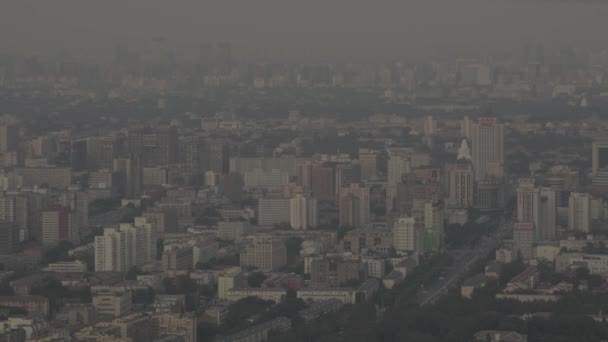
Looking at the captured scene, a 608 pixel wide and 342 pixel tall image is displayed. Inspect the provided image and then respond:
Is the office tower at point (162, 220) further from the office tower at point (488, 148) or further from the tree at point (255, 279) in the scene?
the office tower at point (488, 148)

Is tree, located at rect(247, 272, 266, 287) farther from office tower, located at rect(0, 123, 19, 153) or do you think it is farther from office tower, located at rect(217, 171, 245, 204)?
office tower, located at rect(0, 123, 19, 153)

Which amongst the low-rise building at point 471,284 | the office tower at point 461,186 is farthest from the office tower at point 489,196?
the low-rise building at point 471,284

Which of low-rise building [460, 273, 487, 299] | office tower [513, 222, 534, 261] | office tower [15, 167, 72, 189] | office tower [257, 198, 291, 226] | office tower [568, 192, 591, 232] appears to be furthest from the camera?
office tower [15, 167, 72, 189]

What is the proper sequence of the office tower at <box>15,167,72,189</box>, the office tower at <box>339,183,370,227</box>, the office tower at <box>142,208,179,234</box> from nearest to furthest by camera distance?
the office tower at <box>142,208,179,234</box> < the office tower at <box>339,183,370,227</box> < the office tower at <box>15,167,72,189</box>

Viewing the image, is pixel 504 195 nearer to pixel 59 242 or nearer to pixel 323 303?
pixel 59 242

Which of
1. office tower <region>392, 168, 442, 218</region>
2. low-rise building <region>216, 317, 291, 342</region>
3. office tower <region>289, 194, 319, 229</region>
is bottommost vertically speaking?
low-rise building <region>216, 317, 291, 342</region>

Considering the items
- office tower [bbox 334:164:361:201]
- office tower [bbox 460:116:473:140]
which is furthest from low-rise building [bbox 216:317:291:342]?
office tower [bbox 460:116:473:140]

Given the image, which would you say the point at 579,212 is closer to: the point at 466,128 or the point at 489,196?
the point at 489,196
